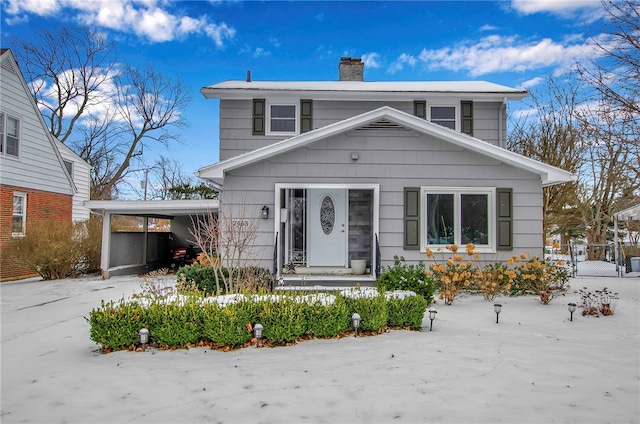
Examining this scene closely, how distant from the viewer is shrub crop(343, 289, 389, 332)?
5.53 m

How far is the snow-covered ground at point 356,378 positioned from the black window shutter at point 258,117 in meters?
6.69

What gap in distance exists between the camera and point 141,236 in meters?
15.3

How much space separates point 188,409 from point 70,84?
86.5 feet

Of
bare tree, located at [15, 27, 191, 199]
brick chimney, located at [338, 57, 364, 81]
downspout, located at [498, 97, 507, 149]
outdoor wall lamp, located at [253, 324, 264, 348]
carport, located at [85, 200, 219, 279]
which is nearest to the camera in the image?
outdoor wall lamp, located at [253, 324, 264, 348]

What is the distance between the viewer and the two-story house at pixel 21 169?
1259 cm

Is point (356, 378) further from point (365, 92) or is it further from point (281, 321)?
point (365, 92)

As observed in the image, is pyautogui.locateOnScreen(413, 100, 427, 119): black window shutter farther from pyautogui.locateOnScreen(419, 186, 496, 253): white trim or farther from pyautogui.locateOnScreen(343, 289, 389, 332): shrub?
pyautogui.locateOnScreen(343, 289, 389, 332): shrub

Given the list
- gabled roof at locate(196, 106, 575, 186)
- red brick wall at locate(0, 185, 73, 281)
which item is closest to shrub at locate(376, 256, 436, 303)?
gabled roof at locate(196, 106, 575, 186)

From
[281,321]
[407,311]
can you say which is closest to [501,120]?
[407,311]

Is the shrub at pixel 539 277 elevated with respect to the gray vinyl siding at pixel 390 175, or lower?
lower

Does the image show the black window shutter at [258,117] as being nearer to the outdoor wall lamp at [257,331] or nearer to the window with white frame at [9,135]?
the outdoor wall lamp at [257,331]

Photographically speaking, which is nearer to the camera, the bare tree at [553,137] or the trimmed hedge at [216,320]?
the trimmed hedge at [216,320]

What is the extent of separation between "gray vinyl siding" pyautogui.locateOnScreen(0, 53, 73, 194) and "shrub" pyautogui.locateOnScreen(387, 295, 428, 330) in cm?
1251

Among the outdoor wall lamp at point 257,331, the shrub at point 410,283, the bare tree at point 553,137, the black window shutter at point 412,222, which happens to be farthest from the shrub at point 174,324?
the bare tree at point 553,137
